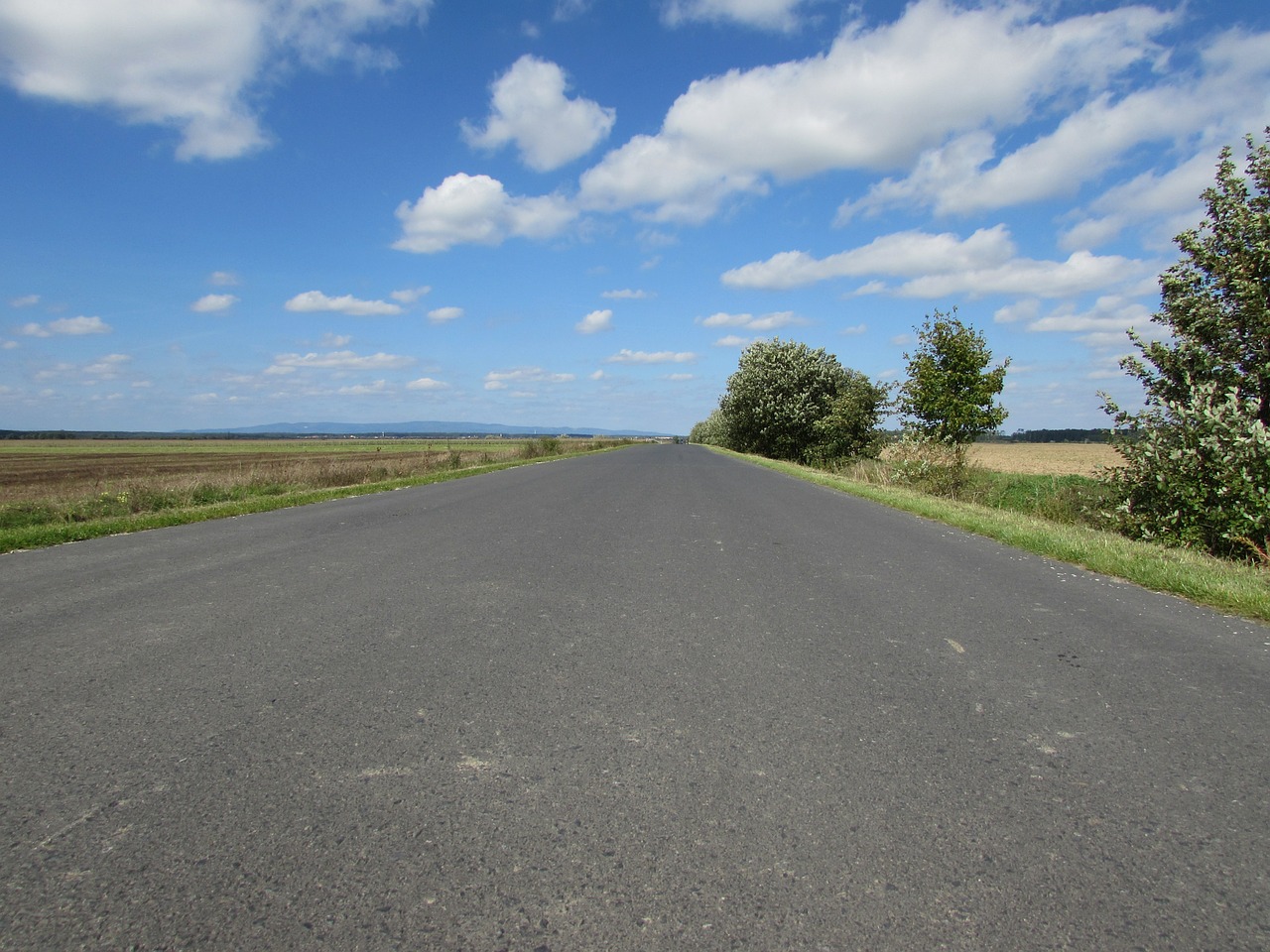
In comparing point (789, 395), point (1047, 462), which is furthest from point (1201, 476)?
point (1047, 462)

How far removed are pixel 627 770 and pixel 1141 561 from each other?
7.06 metres

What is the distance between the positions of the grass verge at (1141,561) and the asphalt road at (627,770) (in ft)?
1.52

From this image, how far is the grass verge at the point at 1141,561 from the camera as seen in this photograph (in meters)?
5.83

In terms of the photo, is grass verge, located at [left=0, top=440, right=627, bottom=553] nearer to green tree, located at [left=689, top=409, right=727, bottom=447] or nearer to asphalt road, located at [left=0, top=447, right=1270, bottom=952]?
asphalt road, located at [left=0, top=447, right=1270, bottom=952]

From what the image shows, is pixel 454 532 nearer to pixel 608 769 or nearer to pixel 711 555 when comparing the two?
pixel 711 555

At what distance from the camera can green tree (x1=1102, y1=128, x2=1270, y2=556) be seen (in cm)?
856

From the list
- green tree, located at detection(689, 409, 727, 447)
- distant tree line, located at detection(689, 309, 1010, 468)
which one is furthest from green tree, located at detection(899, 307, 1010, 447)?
green tree, located at detection(689, 409, 727, 447)

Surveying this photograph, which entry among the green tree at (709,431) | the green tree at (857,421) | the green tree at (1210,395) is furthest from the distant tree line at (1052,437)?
the green tree at (1210,395)

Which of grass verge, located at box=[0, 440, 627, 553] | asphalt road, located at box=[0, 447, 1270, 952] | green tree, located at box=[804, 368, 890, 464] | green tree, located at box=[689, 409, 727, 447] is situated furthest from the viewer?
green tree, located at box=[689, 409, 727, 447]

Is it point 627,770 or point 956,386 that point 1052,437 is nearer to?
point 956,386

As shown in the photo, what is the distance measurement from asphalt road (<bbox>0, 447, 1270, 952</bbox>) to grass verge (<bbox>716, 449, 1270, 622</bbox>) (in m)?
0.46

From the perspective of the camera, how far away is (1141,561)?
7223 millimetres

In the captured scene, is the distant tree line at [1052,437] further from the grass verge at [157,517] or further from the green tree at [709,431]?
the grass verge at [157,517]

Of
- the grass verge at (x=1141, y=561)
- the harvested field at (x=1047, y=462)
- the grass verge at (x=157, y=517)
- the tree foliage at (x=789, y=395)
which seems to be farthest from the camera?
the tree foliage at (x=789, y=395)
